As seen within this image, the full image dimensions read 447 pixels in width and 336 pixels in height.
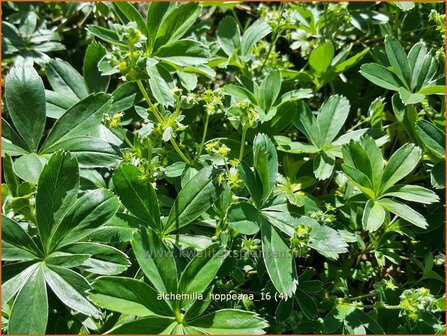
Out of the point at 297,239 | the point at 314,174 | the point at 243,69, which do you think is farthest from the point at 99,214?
the point at 243,69

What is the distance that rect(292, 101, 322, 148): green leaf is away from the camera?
63.9 inches

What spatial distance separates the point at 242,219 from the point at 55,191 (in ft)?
1.46

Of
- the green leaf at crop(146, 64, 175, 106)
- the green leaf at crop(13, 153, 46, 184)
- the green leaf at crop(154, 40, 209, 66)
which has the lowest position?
the green leaf at crop(13, 153, 46, 184)

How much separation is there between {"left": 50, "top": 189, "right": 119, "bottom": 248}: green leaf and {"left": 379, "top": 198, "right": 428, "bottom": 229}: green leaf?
2.22ft

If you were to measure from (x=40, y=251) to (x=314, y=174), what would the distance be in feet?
2.51

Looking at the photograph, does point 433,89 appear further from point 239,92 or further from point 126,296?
point 126,296

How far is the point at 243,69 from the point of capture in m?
1.80

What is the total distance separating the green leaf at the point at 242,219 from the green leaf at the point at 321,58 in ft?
2.10

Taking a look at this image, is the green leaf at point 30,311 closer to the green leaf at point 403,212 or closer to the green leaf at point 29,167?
the green leaf at point 29,167

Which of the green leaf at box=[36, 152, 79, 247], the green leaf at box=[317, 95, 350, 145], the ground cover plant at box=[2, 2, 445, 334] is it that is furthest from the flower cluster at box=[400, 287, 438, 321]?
the green leaf at box=[36, 152, 79, 247]

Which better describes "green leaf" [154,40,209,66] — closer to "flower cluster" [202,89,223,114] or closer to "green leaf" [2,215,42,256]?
"flower cluster" [202,89,223,114]

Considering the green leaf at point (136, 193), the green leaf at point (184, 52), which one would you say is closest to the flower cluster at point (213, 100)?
the green leaf at point (184, 52)

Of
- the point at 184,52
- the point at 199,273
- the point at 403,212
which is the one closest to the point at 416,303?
the point at 403,212

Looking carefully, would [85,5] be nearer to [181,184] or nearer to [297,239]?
[181,184]
